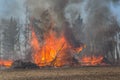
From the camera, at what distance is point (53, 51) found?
4638 centimetres

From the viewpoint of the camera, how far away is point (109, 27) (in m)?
54.2

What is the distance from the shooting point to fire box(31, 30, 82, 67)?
44359 millimetres

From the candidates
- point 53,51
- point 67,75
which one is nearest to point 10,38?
point 53,51

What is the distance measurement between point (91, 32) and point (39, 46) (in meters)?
13.3

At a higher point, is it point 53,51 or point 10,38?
point 10,38

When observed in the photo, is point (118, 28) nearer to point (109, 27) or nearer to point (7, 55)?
point (109, 27)

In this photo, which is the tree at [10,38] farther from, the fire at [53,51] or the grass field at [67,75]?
the grass field at [67,75]

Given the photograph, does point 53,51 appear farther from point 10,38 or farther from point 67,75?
point 10,38

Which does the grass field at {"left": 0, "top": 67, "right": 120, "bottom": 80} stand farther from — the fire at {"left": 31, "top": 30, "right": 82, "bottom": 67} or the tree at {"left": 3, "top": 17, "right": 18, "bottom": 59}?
the tree at {"left": 3, "top": 17, "right": 18, "bottom": 59}

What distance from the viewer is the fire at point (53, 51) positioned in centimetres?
4436

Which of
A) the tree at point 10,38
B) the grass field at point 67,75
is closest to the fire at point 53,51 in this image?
the grass field at point 67,75

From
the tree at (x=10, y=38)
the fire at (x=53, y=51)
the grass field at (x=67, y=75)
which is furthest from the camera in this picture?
the tree at (x=10, y=38)

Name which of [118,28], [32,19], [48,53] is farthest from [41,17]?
[118,28]

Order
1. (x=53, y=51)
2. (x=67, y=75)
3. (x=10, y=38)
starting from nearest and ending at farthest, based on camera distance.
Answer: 1. (x=67, y=75)
2. (x=53, y=51)
3. (x=10, y=38)
